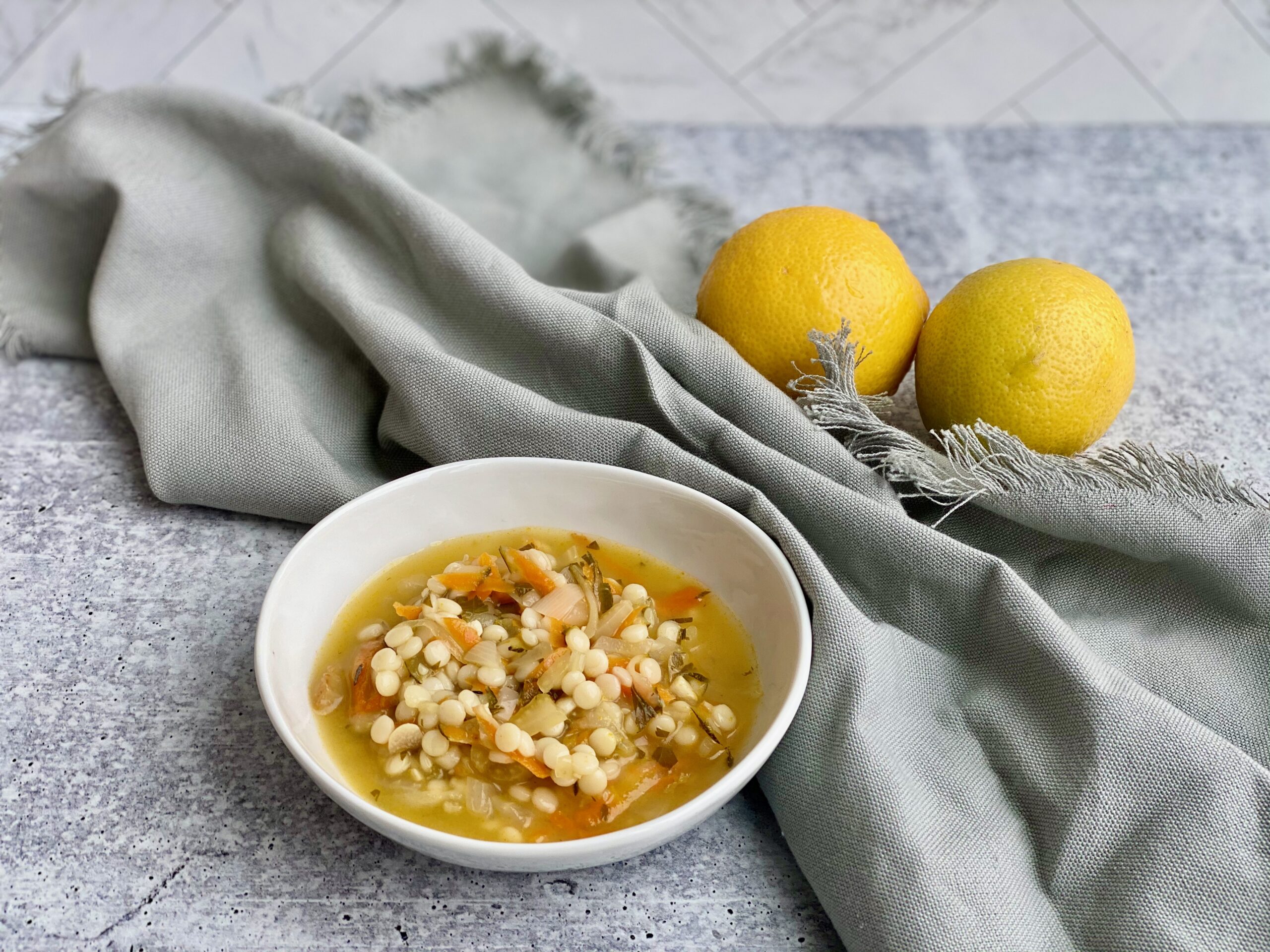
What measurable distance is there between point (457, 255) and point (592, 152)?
592mm

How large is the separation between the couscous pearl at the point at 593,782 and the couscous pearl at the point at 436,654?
0.58 ft

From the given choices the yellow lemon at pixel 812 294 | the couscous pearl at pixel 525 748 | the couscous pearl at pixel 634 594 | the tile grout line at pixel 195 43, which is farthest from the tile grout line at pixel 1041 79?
the couscous pearl at pixel 525 748

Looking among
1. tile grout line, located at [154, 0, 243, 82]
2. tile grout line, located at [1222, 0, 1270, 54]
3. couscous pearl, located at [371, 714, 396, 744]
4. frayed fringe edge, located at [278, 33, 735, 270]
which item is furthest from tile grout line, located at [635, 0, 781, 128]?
couscous pearl, located at [371, 714, 396, 744]

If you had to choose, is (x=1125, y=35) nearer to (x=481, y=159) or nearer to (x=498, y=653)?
(x=481, y=159)

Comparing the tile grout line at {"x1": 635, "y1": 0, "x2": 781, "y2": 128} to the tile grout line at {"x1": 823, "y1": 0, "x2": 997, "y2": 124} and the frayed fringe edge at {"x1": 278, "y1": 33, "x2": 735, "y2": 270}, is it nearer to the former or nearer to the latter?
the tile grout line at {"x1": 823, "y1": 0, "x2": 997, "y2": 124}

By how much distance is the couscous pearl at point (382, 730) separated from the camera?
37.1 inches

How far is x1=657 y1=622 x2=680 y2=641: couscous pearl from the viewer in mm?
1053

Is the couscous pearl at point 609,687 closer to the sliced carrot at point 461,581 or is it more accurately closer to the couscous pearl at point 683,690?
the couscous pearl at point 683,690

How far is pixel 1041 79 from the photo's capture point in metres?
2.25

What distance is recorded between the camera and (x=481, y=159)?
70.7 inches

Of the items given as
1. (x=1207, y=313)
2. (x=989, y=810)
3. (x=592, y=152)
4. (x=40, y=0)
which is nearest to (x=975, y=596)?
(x=989, y=810)

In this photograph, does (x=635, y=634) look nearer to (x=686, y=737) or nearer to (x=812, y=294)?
(x=686, y=737)

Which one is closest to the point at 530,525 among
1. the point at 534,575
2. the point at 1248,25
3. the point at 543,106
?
the point at 534,575

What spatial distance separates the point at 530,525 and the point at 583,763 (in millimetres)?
342
